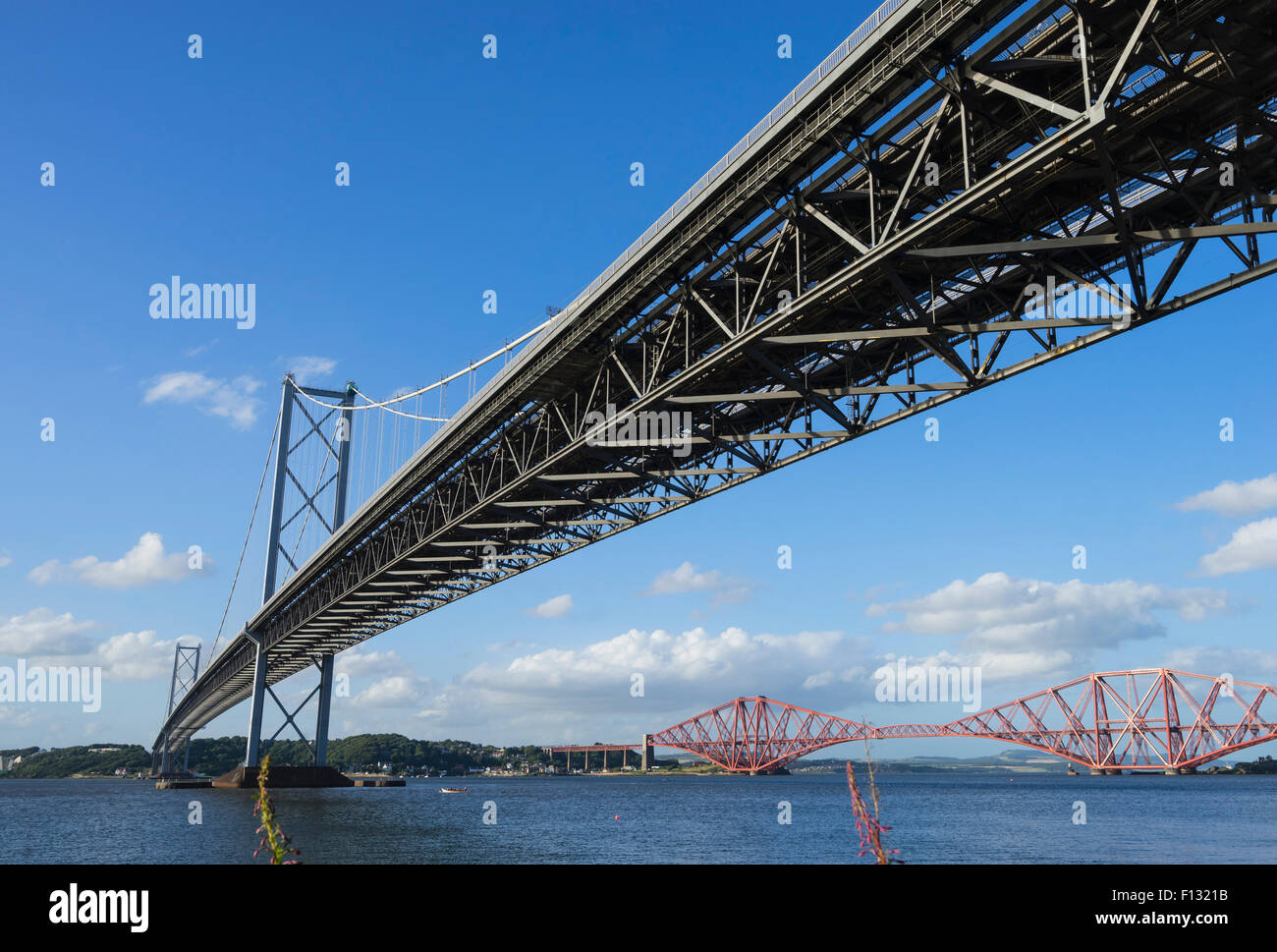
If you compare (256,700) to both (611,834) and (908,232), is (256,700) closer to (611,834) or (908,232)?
(611,834)

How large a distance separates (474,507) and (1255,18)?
29.4m

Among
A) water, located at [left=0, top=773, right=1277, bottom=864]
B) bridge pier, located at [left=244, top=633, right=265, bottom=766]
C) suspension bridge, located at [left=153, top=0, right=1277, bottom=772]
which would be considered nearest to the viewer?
suspension bridge, located at [left=153, top=0, right=1277, bottom=772]

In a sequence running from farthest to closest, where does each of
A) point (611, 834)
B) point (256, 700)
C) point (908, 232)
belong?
point (256, 700), point (611, 834), point (908, 232)

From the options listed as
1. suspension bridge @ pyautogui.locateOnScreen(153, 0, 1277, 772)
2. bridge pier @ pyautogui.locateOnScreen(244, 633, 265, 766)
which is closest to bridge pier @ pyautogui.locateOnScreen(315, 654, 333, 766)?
bridge pier @ pyautogui.locateOnScreen(244, 633, 265, 766)

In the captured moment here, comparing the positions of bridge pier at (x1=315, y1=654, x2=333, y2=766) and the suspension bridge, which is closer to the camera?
the suspension bridge

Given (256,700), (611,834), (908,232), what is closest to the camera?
(908,232)

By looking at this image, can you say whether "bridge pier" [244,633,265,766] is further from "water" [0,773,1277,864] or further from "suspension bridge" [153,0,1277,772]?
"suspension bridge" [153,0,1277,772]

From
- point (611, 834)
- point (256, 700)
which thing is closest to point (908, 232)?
point (611, 834)

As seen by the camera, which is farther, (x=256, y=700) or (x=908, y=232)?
(x=256, y=700)

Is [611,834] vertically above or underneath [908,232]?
underneath
